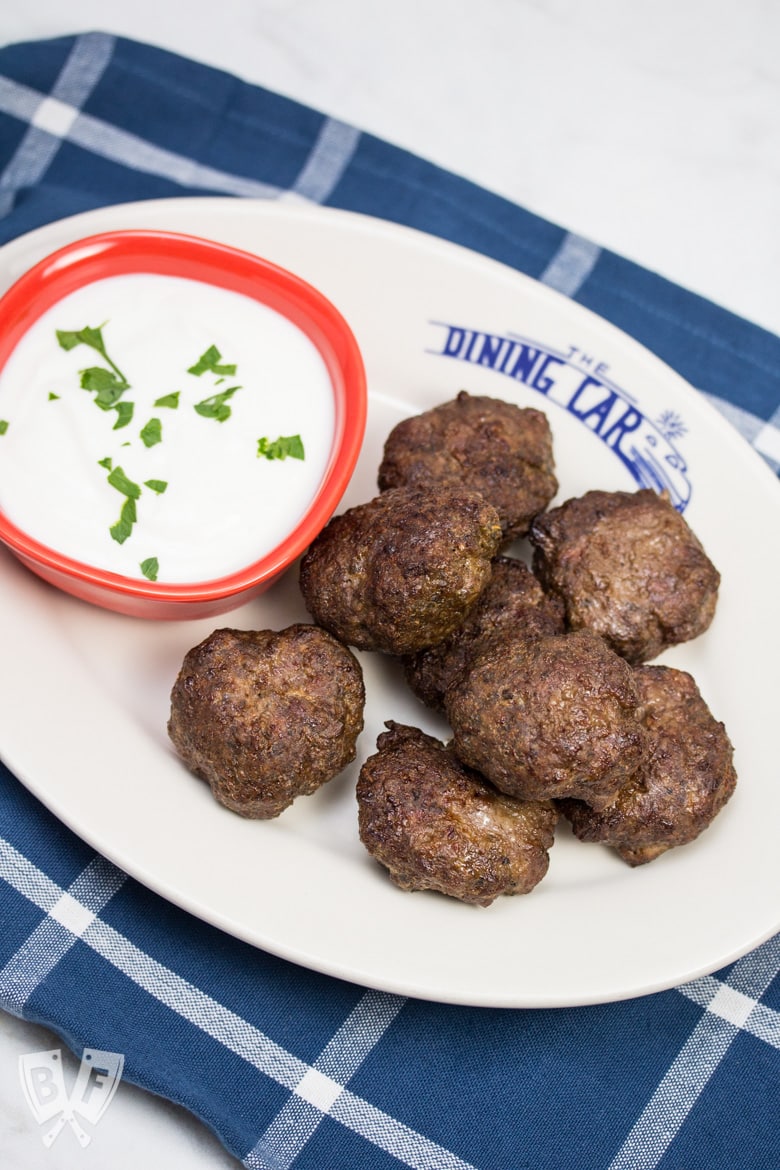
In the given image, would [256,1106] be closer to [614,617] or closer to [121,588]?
[121,588]

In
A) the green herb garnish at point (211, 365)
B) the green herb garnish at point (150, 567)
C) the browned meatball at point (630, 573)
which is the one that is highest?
the browned meatball at point (630, 573)

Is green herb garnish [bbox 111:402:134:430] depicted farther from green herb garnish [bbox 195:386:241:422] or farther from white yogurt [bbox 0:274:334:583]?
green herb garnish [bbox 195:386:241:422]

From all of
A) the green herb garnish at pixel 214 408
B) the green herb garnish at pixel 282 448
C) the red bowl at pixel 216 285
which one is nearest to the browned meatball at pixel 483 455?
the red bowl at pixel 216 285

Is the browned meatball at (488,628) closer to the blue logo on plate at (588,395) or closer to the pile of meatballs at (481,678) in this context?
the pile of meatballs at (481,678)

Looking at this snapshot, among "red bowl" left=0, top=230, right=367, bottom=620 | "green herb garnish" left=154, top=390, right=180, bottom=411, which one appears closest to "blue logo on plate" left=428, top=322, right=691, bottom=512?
"red bowl" left=0, top=230, right=367, bottom=620

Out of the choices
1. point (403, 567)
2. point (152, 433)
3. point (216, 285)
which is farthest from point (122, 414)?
point (403, 567)

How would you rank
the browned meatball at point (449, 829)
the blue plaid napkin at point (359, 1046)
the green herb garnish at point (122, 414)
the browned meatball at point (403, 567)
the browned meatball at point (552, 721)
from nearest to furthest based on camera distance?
the browned meatball at point (552, 721) → the browned meatball at point (449, 829) → the browned meatball at point (403, 567) → the blue plaid napkin at point (359, 1046) → the green herb garnish at point (122, 414)

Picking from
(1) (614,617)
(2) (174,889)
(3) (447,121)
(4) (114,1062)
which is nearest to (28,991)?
(4) (114,1062)
